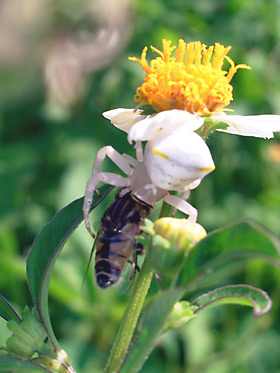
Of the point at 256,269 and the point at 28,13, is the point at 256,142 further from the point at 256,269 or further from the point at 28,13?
the point at 28,13

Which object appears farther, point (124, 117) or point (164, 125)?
point (124, 117)

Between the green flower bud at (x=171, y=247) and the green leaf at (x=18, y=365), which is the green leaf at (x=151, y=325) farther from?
the green leaf at (x=18, y=365)

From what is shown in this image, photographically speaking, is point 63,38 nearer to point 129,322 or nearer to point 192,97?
point 192,97

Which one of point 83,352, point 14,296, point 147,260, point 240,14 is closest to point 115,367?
point 147,260

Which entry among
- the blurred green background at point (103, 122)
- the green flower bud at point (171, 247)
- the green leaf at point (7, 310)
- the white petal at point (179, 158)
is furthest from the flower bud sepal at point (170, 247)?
the blurred green background at point (103, 122)

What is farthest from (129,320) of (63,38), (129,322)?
(63,38)
